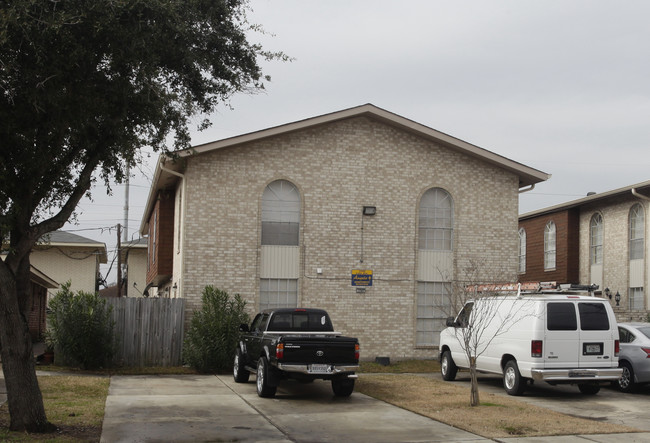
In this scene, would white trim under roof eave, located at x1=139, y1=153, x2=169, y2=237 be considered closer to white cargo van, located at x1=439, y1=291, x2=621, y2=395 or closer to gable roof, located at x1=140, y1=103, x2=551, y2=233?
gable roof, located at x1=140, y1=103, x2=551, y2=233

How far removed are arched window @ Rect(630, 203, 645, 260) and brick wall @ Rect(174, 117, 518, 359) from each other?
6.47 m

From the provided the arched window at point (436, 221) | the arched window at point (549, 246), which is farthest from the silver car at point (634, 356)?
the arched window at point (549, 246)

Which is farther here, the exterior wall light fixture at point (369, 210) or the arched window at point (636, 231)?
the arched window at point (636, 231)

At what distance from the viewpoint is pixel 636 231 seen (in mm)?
27922

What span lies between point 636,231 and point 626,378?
1260cm

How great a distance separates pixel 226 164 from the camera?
71.6 feet

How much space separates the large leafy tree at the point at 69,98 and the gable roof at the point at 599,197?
1826cm

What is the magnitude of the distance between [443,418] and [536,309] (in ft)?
12.7

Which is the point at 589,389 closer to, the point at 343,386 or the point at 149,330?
the point at 343,386

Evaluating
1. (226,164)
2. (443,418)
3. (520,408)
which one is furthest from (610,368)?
(226,164)

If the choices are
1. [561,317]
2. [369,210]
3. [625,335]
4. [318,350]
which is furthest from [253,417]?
[369,210]

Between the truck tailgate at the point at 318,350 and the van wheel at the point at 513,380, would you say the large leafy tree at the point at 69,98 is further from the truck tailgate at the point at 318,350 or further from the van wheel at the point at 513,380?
the van wheel at the point at 513,380

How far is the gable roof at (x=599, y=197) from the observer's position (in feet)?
86.0

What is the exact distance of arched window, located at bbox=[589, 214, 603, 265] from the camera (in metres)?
30.2
